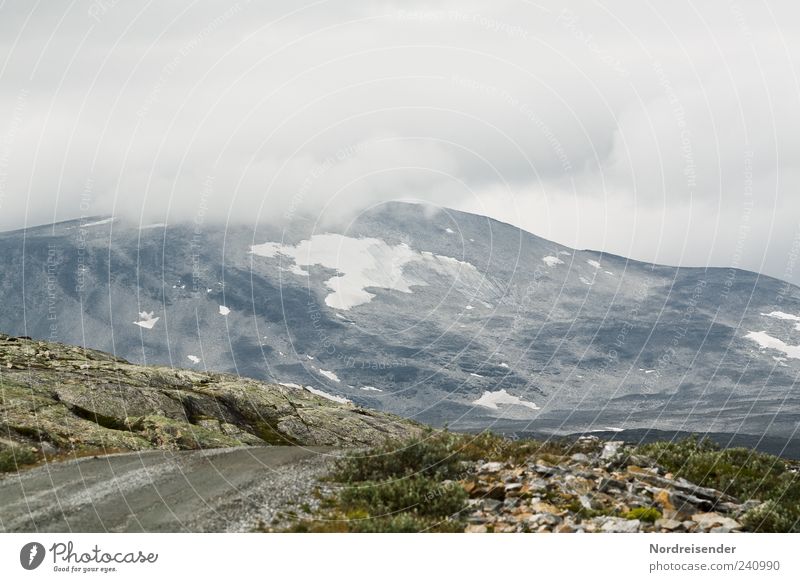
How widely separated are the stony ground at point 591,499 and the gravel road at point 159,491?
7732 mm

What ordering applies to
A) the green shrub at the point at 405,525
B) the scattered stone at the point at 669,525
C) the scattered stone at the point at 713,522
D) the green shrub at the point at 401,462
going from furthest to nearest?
1. the green shrub at the point at 401,462
2. the scattered stone at the point at 713,522
3. the scattered stone at the point at 669,525
4. the green shrub at the point at 405,525

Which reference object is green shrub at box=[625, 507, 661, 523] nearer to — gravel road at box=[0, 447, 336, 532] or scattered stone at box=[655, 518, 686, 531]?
scattered stone at box=[655, 518, 686, 531]

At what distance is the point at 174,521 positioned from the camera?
26.8 m

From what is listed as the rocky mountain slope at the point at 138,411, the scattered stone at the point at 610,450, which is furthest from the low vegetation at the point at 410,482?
the rocky mountain slope at the point at 138,411

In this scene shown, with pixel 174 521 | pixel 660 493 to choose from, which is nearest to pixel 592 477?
pixel 660 493

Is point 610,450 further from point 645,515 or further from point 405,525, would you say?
point 405,525

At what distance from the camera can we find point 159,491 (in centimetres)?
3036

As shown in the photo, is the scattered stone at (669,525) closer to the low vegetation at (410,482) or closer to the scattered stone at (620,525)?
the scattered stone at (620,525)

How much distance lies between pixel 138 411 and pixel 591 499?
104 feet

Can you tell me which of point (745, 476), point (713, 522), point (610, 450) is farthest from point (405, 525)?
point (745, 476)

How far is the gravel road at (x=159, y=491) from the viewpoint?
26859 mm

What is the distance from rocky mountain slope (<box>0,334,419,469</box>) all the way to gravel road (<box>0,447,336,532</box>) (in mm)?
4150

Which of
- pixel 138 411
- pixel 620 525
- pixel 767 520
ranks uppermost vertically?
pixel 767 520
